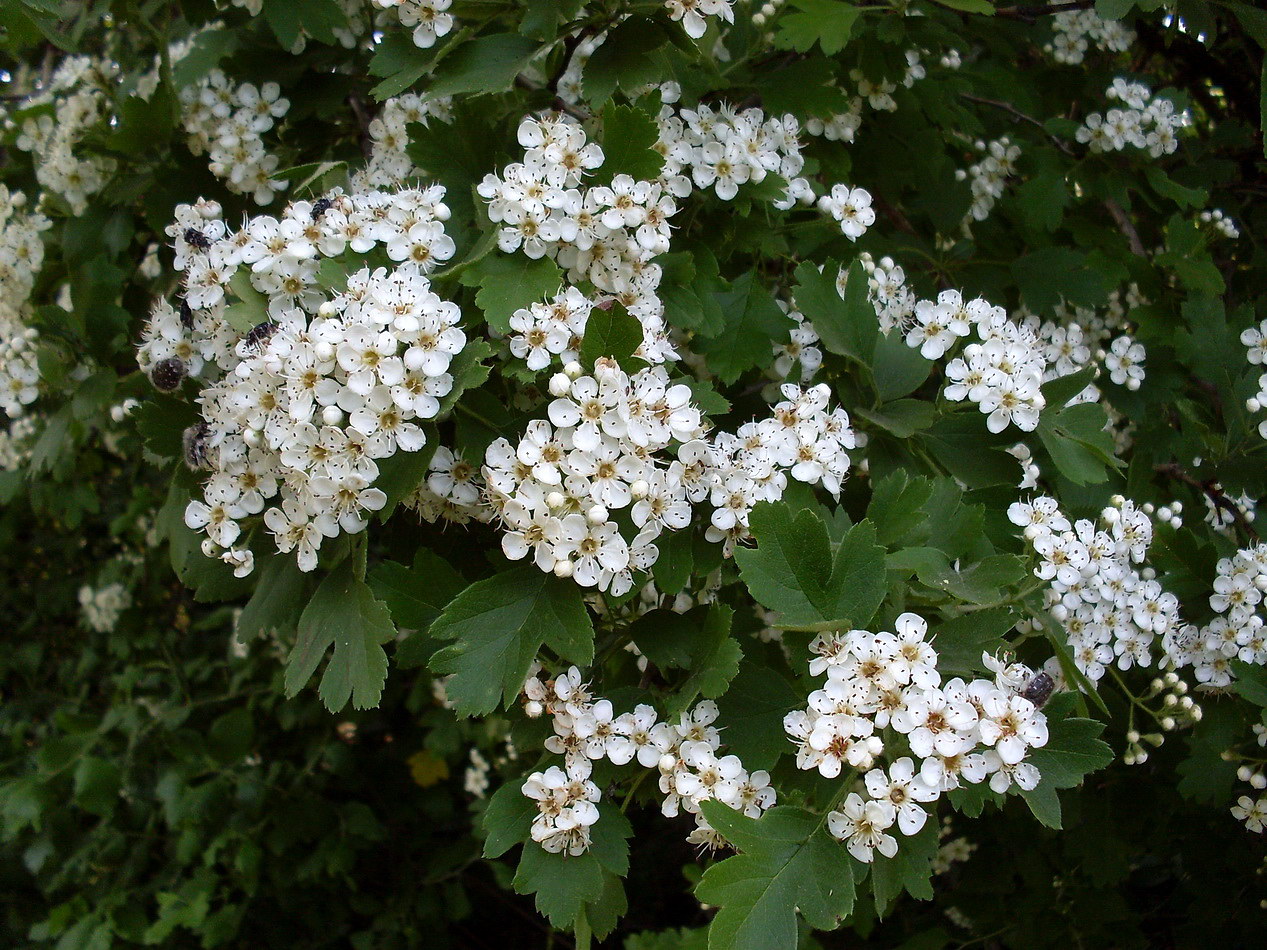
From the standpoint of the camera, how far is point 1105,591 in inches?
65.0

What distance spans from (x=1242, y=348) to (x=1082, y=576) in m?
0.87

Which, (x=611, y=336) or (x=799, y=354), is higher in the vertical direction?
(x=611, y=336)

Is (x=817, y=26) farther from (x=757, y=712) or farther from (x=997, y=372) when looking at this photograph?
(x=757, y=712)

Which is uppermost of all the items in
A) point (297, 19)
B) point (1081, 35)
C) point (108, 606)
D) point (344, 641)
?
point (297, 19)

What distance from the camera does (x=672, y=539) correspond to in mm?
1490

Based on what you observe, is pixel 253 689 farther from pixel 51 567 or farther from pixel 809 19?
pixel 809 19

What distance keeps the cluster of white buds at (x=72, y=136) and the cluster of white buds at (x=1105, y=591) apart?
7.45ft

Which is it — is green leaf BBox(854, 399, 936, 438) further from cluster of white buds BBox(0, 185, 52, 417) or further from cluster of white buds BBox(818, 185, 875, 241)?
cluster of white buds BBox(0, 185, 52, 417)

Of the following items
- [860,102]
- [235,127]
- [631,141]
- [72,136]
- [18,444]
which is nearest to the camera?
[631,141]

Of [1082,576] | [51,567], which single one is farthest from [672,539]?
[51,567]

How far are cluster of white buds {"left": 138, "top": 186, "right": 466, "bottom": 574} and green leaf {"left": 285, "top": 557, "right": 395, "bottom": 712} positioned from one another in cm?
7

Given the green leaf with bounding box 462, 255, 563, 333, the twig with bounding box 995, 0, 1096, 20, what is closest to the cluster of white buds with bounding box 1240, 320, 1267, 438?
the twig with bounding box 995, 0, 1096, 20

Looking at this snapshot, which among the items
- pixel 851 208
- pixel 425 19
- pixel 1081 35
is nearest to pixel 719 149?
pixel 851 208

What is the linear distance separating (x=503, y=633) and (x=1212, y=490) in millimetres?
1636
